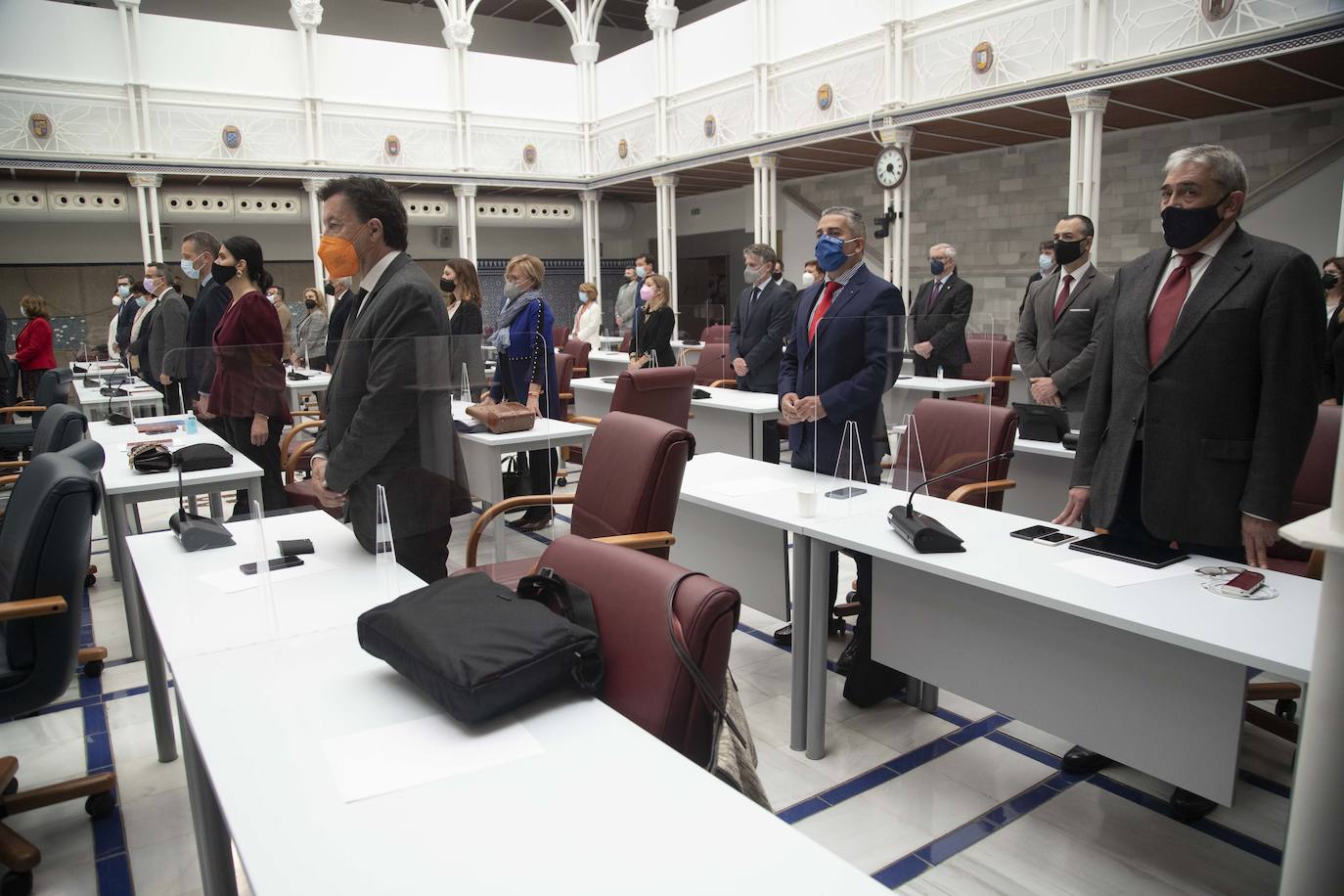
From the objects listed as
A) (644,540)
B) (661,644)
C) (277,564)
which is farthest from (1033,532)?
(277,564)

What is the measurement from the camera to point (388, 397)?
7.50 feet

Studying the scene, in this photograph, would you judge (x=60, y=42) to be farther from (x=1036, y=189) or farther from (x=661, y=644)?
(x=661, y=644)

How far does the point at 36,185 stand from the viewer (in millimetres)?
12492

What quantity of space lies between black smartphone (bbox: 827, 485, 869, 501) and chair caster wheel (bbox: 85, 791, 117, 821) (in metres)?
2.40

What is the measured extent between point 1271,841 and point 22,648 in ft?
10.9

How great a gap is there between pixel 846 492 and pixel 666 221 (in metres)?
11.7

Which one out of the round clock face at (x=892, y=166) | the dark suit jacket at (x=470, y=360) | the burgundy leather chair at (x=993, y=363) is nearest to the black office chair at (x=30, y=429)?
the dark suit jacket at (x=470, y=360)

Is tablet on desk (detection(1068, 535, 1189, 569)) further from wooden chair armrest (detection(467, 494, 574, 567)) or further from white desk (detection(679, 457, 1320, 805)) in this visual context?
wooden chair armrest (detection(467, 494, 574, 567))

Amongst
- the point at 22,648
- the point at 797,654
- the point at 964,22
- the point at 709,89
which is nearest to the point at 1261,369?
the point at 797,654

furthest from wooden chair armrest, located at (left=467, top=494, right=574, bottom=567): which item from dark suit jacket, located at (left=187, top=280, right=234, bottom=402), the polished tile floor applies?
dark suit jacket, located at (left=187, top=280, right=234, bottom=402)

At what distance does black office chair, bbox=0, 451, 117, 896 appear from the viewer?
228cm

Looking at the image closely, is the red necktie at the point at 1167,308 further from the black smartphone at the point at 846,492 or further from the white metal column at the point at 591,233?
the white metal column at the point at 591,233

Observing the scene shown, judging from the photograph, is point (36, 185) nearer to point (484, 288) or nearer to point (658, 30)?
point (484, 288)

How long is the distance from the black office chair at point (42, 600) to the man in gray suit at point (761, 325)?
13.6ft
